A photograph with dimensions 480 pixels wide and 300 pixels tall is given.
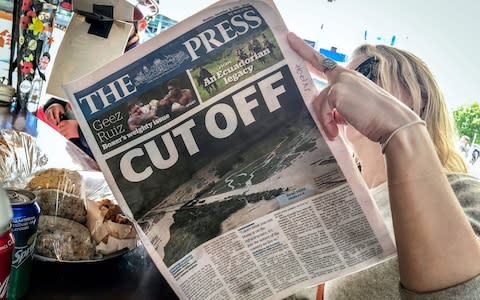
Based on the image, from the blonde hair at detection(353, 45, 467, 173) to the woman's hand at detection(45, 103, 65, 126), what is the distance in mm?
892

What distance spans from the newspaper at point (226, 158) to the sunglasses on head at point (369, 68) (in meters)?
0.33

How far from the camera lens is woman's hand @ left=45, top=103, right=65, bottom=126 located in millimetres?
1283

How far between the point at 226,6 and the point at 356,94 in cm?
18

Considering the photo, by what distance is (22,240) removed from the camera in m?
0.41

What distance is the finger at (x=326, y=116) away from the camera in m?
0.49

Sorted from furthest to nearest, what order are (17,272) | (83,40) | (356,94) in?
(83,40), (356,94), (17,272)

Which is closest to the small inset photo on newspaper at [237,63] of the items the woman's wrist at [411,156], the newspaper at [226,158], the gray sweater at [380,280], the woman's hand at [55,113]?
the newspaper at [226,158]

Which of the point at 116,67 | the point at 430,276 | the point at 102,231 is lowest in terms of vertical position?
the point at 430,276

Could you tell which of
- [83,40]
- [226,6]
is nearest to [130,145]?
[226,6]

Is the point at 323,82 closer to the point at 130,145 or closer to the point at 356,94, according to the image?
the point at 356,94

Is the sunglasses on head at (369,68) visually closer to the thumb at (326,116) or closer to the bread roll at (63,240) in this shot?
the thumb at (326,116)

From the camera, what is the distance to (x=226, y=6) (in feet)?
1.58

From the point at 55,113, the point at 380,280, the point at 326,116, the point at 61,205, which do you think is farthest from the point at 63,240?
the point at 55,113

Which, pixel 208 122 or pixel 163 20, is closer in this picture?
pixel 208 122
